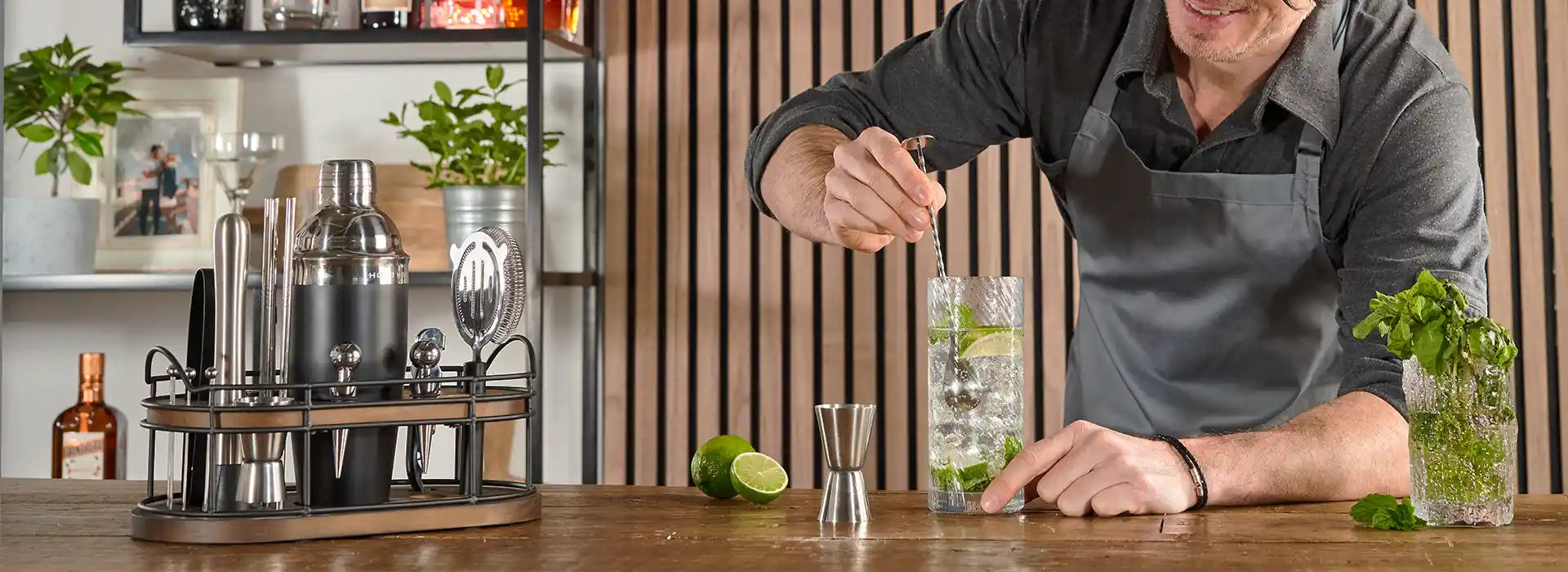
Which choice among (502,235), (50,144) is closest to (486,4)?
(50,144)

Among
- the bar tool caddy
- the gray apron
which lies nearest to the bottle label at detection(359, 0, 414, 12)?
the gray apron

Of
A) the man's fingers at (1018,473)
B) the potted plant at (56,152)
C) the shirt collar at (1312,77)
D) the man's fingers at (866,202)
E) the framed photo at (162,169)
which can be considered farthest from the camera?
the framed photo at (162,169)

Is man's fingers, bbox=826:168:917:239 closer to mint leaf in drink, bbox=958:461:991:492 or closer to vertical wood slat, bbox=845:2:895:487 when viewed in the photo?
mint leaf in drink, bbox=958:461:991:492

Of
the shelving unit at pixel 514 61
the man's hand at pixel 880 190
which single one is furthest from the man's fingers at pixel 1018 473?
the shelving unit at pixel 514 61

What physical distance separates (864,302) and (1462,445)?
6.65 ft

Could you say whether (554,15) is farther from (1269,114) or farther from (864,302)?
(1269,114)

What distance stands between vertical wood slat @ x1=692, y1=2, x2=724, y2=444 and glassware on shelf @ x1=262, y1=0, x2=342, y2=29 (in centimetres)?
85

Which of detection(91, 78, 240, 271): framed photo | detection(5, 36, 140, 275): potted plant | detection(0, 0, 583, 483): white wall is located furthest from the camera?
detection(0, 0, 583, 483): white wall

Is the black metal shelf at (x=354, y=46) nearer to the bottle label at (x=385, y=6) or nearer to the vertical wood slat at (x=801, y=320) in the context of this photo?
the bottle label at (x=385, y=6)

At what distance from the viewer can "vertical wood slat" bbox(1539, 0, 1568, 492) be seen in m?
2.96

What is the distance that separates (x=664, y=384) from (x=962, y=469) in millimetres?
1990

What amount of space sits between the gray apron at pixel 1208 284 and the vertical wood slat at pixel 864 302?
109cm

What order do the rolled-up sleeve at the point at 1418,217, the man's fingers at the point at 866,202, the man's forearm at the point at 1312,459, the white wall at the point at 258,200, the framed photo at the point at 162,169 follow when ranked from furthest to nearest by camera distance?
1. the white wall at the point at 258,200
2. the framed photo at the point at 162,169
3. the rolled-up sleeve at the point at 1418,217
4. the man's fingers at the point at 866,202
5. the man's forearm at the point at 1312,459

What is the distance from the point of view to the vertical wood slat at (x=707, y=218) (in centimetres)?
319
